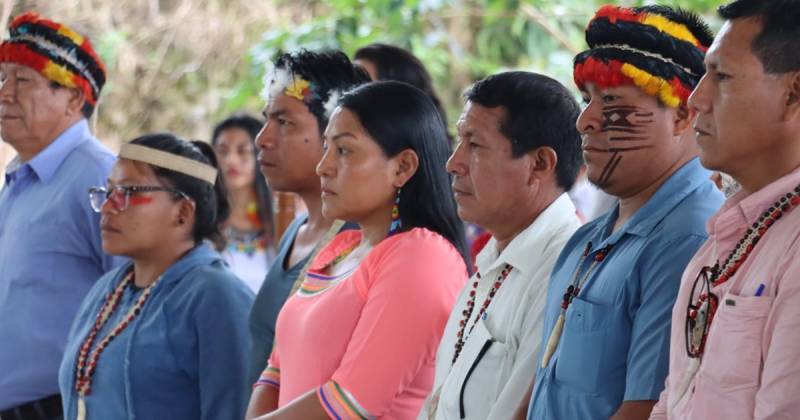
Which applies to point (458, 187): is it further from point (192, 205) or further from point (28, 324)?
point (28, 324)

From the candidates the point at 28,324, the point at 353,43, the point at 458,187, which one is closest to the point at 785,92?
the point at 458,187

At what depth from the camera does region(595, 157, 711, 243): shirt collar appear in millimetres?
2133

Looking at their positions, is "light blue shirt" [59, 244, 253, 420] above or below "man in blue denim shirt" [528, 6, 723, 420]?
below

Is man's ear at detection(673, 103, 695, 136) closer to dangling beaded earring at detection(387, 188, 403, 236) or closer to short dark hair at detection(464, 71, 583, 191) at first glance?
short dark hair at detection(464, 71, 583, 191)

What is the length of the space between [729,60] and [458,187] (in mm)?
835

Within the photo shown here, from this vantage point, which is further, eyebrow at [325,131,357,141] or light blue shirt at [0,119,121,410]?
light blue shirt at [0,119,121,410]

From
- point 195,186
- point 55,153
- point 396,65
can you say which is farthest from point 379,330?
point 55,153

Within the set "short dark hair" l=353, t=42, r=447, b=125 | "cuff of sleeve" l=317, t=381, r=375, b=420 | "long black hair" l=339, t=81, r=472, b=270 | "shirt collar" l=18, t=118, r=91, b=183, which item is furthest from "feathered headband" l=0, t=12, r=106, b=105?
"cuff of sleeve" l=317, t=381, r=375, b=420

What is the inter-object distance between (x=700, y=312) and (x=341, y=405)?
103 cm

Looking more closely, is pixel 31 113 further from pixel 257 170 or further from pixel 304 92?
pixel 257 170

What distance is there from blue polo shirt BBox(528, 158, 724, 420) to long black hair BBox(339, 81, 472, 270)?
675 millimetres

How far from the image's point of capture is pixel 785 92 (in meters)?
1.79

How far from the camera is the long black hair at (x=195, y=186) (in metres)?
3.48

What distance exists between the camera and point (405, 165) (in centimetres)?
284
